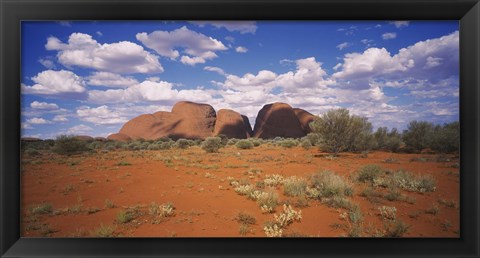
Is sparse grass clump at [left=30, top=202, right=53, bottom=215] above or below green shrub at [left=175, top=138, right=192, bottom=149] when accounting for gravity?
below

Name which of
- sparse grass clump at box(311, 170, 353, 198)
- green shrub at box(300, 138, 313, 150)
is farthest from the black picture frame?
green shrub at box(300, 138, 313, 150)

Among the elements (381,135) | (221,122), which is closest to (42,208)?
(221,122)

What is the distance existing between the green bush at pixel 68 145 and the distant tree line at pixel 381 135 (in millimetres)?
2703

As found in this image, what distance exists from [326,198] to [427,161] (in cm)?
128

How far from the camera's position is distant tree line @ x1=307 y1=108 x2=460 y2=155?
2.52 m

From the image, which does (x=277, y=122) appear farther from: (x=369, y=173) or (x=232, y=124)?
(x=369, y=173)

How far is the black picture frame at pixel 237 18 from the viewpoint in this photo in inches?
80.4

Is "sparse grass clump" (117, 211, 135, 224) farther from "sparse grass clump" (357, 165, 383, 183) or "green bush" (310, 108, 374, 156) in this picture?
"sparse grass clump" (357, 165, 383, 183)

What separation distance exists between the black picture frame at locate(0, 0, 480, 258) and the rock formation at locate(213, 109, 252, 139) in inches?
47.0

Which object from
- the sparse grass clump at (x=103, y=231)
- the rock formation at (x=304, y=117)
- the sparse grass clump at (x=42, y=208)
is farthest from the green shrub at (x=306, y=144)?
the sparse grass clump at (x=42, y=208)

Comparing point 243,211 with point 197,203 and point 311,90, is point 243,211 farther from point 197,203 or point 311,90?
point 311,90

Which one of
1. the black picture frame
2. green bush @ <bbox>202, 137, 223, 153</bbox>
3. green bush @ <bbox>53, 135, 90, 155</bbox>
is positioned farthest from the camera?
green bush @ <bbox>202, 137, 223, 153</bbox>

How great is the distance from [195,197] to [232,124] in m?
1.04

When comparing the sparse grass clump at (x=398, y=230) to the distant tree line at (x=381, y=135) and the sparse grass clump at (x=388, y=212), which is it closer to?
the sparse grass clump at (x=388, y=212)
